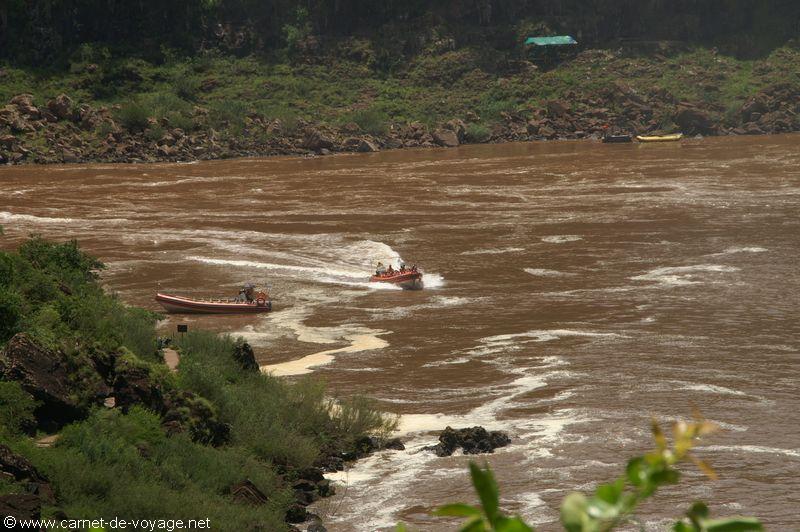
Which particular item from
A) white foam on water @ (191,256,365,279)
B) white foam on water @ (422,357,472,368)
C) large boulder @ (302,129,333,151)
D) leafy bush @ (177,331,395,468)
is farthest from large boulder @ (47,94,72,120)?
leafy bush @ (177,331,395,468)

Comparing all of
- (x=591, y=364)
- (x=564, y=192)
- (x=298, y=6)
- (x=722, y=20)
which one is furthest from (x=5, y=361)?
(x=722, y=20)

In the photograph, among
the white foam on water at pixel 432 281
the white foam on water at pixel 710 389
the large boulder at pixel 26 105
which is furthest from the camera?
the large boulder at pixel 26 105

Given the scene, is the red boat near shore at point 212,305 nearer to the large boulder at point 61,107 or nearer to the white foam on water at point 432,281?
the white foam on water at point 432,281

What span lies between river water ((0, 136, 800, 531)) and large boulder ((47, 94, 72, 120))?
35.7 feet

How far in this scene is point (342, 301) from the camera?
31.5m

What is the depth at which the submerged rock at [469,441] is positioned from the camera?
1789 centimetres

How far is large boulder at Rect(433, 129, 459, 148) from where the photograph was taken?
7738cm

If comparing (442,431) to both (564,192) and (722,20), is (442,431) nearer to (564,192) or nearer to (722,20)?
(564,192)

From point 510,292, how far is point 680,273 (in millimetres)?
5203

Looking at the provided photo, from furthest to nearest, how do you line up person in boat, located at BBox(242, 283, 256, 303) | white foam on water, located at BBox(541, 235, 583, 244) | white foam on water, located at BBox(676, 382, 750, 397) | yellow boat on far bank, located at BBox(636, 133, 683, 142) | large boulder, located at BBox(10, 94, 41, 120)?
1. yellow boat on far bank, located at BBox(636, 133, 683, 142)
2. large boulder, located at BBox(10, 94, 41, 120)
3. white foam on water, located at BBox(541, 235, 583, 244)
4. person in boat, located at BBox(242, 283, 256, 303)
5. white foam on water, located at BBox(676, 382, 750, 397)

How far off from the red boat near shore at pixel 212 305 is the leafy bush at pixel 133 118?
4526 cm

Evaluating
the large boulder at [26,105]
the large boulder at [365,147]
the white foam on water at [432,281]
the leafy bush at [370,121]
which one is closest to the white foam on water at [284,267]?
the white foam on water at [432,281]

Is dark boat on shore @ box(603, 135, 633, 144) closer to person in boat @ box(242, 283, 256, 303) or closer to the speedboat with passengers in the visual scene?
the speedboat with passengers

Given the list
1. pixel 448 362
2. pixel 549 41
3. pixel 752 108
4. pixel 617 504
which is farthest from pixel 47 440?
pixel 549 41
